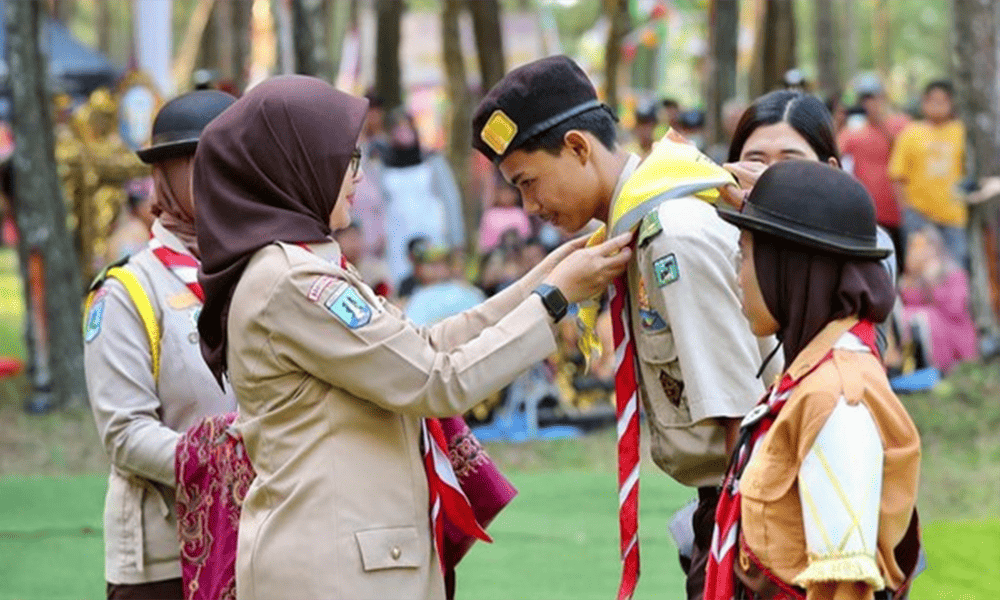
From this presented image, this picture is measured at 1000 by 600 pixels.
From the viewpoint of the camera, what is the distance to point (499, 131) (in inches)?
157

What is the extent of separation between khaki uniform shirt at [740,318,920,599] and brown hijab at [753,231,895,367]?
0.04 metres

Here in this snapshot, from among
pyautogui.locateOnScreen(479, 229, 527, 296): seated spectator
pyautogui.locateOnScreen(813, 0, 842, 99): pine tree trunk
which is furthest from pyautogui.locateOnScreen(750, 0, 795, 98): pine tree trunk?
pyautogui.locateOnScreen(479, 229, 527, 296): seated spectator

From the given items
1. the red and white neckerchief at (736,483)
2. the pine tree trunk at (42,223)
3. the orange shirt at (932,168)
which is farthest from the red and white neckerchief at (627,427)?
the orange shirt at (932,168)

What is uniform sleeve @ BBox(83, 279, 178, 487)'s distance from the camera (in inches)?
171

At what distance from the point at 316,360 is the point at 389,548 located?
42 cm

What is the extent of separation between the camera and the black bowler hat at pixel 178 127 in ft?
14.8

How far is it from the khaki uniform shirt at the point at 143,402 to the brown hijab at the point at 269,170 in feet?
2.63

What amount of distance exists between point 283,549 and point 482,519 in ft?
1.90

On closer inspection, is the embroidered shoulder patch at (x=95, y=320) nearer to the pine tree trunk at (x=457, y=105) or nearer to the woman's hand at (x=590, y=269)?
the woman's hand at (x=590, y=269)

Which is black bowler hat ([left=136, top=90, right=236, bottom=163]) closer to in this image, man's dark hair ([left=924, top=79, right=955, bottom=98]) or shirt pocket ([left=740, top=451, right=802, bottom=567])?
shirt pocket ([left=740, top=451, right=802, bottom=567])

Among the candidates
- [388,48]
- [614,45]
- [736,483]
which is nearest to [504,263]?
[736,483]

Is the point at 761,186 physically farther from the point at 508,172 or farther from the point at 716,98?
the point at 716,98

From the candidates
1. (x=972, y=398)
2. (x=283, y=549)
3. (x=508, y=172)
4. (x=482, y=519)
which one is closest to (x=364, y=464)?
(x=283, y=549)

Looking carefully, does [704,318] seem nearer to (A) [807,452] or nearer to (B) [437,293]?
(A) [807,452]
